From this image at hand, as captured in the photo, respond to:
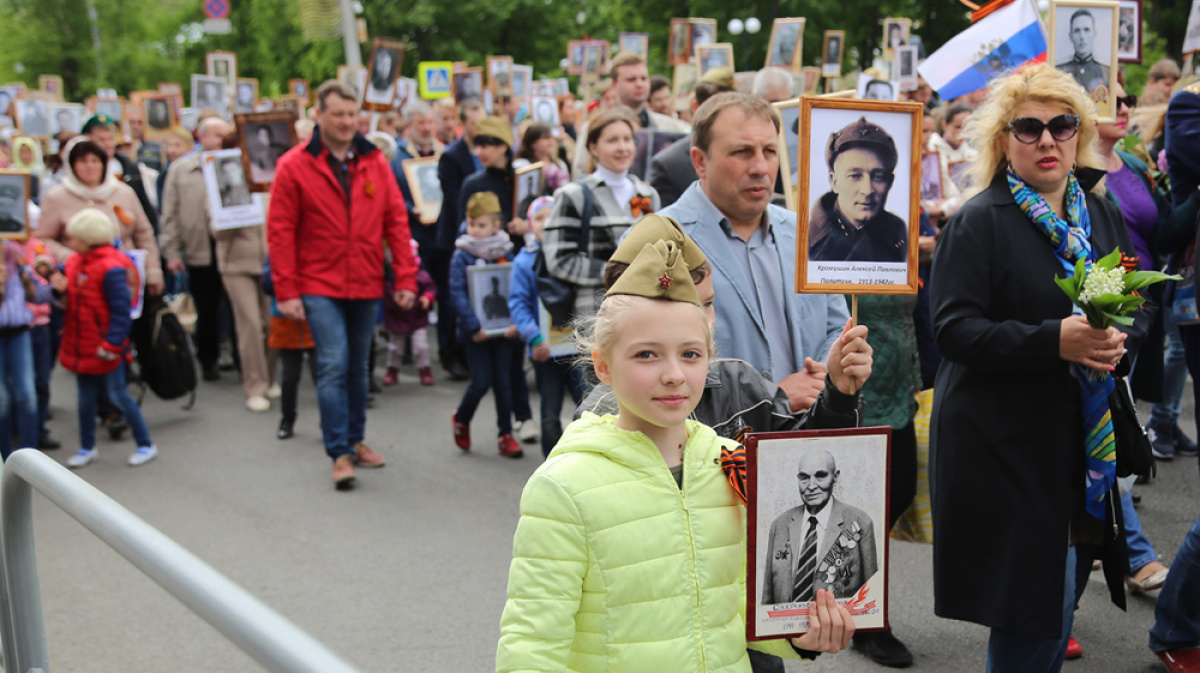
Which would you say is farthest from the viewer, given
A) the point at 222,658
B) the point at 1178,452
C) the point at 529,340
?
the point at 1178,452

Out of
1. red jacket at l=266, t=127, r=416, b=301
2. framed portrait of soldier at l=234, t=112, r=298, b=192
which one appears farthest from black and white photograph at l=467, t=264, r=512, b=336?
framed portrait of soldier at l=234, t=112, r=298, b=192

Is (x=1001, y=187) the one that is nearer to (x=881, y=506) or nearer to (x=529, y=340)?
(x=881, y=506)

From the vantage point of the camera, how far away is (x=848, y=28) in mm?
31234

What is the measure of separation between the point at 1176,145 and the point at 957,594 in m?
2.57

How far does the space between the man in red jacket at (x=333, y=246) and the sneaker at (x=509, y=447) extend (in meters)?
1.03

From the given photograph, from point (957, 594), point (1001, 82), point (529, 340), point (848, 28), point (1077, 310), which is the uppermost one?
point (848, 28)

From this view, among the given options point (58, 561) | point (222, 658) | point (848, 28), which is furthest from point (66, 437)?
point (848, 28)

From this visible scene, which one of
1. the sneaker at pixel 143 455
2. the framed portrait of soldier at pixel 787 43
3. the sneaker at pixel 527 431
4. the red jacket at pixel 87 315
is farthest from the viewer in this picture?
the framed portrait of soldier at pixel 787 43

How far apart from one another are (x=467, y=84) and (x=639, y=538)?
12.1 m

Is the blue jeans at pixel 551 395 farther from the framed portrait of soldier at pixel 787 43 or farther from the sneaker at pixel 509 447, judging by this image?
the framed portrait of soldier at pixel 787 43

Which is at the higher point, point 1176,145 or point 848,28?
point 848,28

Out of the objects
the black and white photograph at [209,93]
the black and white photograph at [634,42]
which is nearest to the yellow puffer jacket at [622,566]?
the black and white photograph at [634,42]

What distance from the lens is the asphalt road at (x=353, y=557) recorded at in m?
4.31

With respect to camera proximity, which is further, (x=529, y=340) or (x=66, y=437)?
(x=66, y=437)
